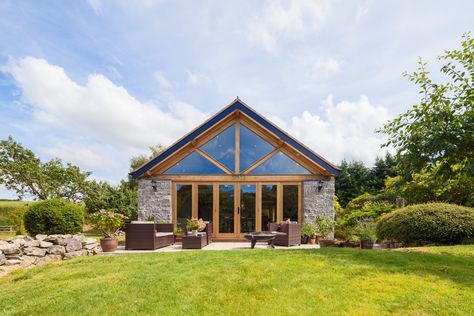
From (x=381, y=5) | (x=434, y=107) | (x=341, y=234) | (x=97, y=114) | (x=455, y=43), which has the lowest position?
(x=341, y=234)

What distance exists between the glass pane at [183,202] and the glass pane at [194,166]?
64cm

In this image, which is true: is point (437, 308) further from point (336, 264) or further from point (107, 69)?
point (107, 69)

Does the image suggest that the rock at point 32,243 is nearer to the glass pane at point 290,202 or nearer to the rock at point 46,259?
the rock at point 46,259

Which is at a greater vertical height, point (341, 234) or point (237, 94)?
point (237, 94)

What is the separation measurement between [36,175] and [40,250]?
55.8ft

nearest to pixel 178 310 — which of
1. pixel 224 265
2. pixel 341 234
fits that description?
pixel 224 265

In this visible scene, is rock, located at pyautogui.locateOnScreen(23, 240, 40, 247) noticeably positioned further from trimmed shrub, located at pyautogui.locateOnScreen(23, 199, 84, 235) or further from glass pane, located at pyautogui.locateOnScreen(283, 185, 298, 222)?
glass pane, located at pyautogui.locateOnScreen(283, 185, 298, 222)

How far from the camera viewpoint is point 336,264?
5.79 meters

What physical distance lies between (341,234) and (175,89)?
922cm

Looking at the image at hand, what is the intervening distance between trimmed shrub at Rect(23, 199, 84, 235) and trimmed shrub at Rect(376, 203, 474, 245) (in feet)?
35.9

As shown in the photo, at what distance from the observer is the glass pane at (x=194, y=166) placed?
12586mm

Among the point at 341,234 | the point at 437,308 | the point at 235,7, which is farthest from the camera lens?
the point at 341,234

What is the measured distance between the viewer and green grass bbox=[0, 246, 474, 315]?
4145mm

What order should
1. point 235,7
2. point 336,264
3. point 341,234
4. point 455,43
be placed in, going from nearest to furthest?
point 336,264 → point 455,43 → point 235,7 → point 341,234
